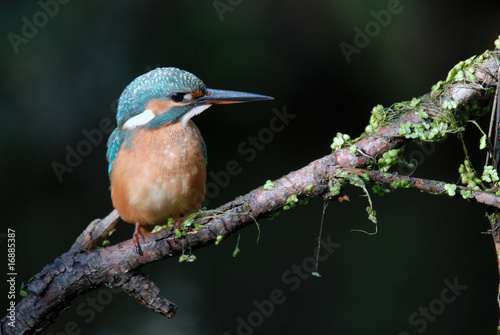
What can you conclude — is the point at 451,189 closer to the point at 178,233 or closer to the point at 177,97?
the point at 178,233

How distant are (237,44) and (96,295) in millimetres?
1620

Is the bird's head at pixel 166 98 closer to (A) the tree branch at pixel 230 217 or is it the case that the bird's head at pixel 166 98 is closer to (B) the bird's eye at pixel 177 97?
(B) the bird's eye at pixel 177 97

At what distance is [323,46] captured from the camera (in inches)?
134

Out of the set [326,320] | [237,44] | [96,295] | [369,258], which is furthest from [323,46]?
[96,295]

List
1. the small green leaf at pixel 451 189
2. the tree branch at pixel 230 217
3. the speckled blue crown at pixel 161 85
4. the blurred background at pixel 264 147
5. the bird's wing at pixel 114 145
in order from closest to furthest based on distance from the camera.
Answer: the small green leaf at pixel 451 189, the tree branch at pixel 230 217, the speckled blue crown at pixel 161 85, the bird's wing at pixel 114 145, the blurred background at pixel 264 147

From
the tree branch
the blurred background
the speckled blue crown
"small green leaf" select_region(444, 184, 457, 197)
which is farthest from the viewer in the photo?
the blurred background

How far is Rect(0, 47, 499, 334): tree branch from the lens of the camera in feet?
Result: 6.11

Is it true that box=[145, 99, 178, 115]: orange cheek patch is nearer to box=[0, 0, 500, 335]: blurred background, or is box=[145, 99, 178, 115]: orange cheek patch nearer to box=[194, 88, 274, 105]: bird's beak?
box=[194, 88, 274, 105]: bird's beak

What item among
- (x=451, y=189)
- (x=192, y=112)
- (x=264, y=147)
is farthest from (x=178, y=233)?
(x=264, y=147)

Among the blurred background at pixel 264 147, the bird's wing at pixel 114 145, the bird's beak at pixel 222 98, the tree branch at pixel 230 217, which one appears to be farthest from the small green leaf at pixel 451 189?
the blurred background at pixel 264 147

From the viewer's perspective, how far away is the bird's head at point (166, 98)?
2182mm

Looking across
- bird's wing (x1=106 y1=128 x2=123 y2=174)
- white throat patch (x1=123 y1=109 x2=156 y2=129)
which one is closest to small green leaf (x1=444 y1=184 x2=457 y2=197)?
white throat patch (x1=123 y1=109 x2=156 y2=129)

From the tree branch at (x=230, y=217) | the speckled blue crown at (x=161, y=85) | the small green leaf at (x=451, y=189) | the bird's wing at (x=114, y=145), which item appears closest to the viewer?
the small green leaf at (x=451, y=189)

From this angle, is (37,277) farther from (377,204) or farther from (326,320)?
(377,204)
